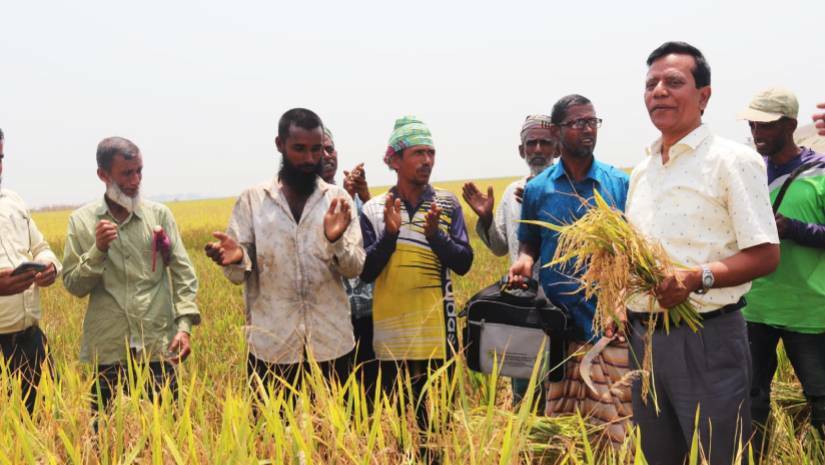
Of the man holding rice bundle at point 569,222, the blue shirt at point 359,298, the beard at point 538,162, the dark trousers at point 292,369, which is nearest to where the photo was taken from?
the man holding rice bundle at point 569,222

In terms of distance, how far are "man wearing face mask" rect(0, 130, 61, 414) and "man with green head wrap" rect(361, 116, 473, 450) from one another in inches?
65.5

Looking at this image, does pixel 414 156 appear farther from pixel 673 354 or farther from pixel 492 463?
pixel 492 463

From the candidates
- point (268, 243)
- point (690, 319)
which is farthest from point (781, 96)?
point (268, 243)

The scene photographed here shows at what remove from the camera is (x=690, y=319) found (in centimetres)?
213

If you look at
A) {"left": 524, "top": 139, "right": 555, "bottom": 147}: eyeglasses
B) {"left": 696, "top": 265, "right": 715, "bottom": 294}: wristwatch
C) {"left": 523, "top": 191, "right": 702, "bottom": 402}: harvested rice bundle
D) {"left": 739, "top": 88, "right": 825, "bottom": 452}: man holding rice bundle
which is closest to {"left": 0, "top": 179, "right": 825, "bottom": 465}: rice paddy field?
{"left": 739, "top": 88, "right": 825, "bottom": 452}: man holding rice bundle

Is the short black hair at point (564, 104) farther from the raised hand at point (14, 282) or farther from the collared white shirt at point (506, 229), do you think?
the raised hand at point (14, 282)

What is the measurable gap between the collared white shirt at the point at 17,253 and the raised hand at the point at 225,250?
1.02 m

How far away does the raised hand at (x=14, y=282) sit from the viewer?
299 centimetres

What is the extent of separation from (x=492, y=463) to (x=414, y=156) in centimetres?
199

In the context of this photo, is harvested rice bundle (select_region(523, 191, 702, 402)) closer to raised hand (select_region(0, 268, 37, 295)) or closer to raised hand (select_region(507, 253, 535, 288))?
raised hand (select_region(507, 253, 535, 288))

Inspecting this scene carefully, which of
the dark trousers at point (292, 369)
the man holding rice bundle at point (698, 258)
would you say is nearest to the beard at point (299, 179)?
the dark trousers at point (292, 369)

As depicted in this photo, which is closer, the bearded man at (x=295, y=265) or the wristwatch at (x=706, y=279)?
the wristwatch at (x=706, y=279)

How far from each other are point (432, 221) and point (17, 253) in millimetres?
2196

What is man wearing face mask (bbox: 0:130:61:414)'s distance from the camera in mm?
3154
